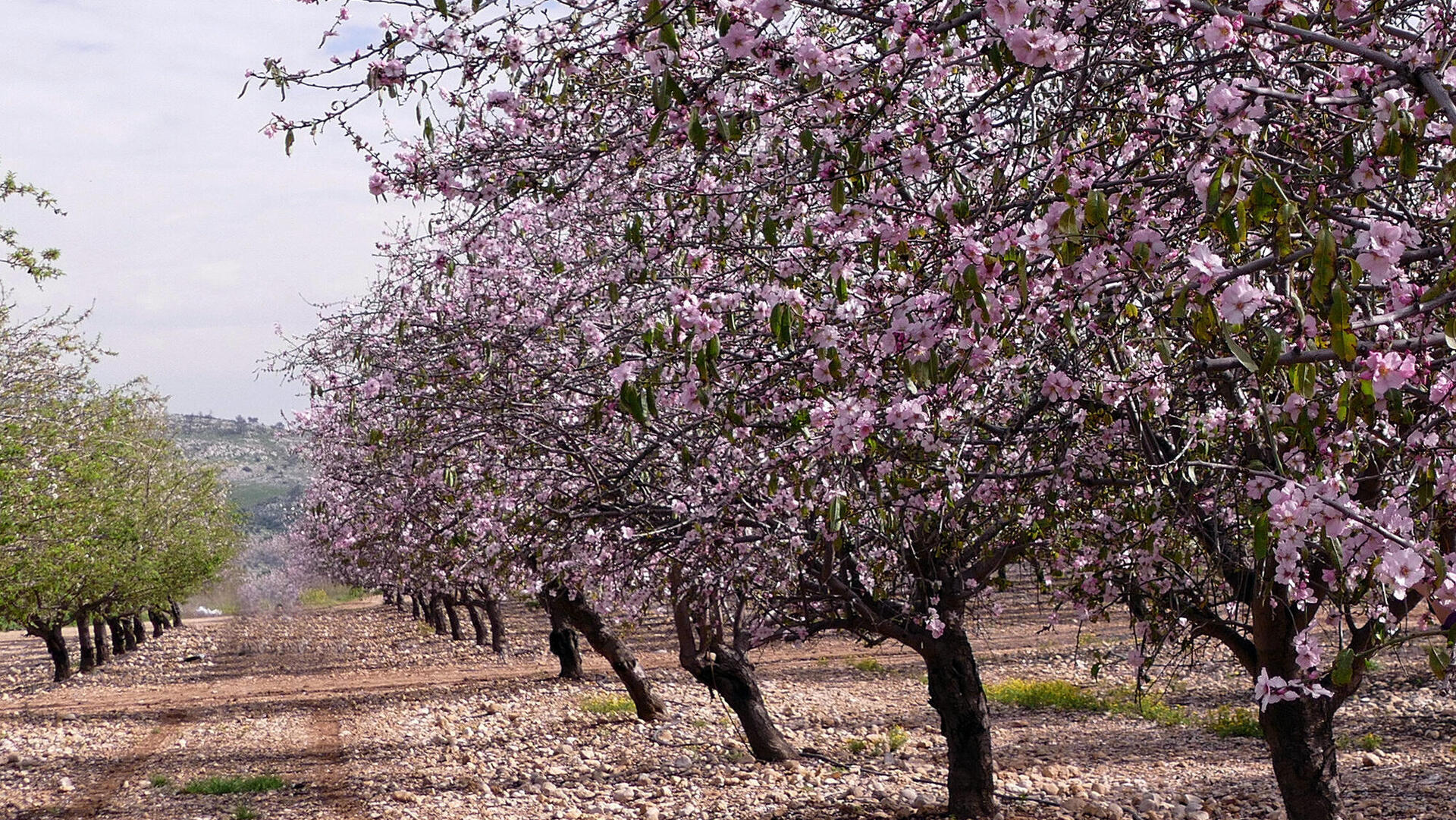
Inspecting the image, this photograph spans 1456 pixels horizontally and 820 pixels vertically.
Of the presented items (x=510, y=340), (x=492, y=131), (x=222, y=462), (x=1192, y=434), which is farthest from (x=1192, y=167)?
(x=222, y=462)

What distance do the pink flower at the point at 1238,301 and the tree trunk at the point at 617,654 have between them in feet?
46.1

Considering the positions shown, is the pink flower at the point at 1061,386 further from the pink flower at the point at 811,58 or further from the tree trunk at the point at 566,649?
the tree trunk at the point at 566,649

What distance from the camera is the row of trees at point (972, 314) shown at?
3143mm

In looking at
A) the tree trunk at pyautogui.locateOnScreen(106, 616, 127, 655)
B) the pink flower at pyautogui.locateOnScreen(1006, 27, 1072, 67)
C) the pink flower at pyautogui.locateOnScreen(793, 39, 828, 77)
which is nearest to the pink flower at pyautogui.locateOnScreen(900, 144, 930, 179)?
the pink flower at pyautogui.locateOnScreen(793, 39, 828, 77)

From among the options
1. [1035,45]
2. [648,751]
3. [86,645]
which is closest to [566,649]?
[648,751]

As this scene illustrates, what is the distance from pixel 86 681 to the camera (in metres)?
28.5

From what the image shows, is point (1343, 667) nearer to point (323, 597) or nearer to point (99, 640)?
point (99, 640)

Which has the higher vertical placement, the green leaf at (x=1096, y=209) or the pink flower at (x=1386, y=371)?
the green leaf at (x=1096, y=209)

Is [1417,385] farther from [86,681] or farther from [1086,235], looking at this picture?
[86,681]

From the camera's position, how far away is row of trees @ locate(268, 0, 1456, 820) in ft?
10.3

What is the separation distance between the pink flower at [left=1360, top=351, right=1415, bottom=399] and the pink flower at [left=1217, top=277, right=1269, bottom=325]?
0.32 m

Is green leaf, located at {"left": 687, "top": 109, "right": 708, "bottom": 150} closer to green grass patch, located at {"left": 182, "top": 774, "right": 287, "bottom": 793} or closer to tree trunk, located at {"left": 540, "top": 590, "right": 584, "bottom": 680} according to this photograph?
green grass patch, located at {"left": 182, "top": 774, "right": 287, "bottom": 793}

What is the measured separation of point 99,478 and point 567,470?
1562cm

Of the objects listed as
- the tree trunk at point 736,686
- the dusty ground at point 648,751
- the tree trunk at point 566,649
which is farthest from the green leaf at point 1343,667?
the tree trunk at point 566,649
